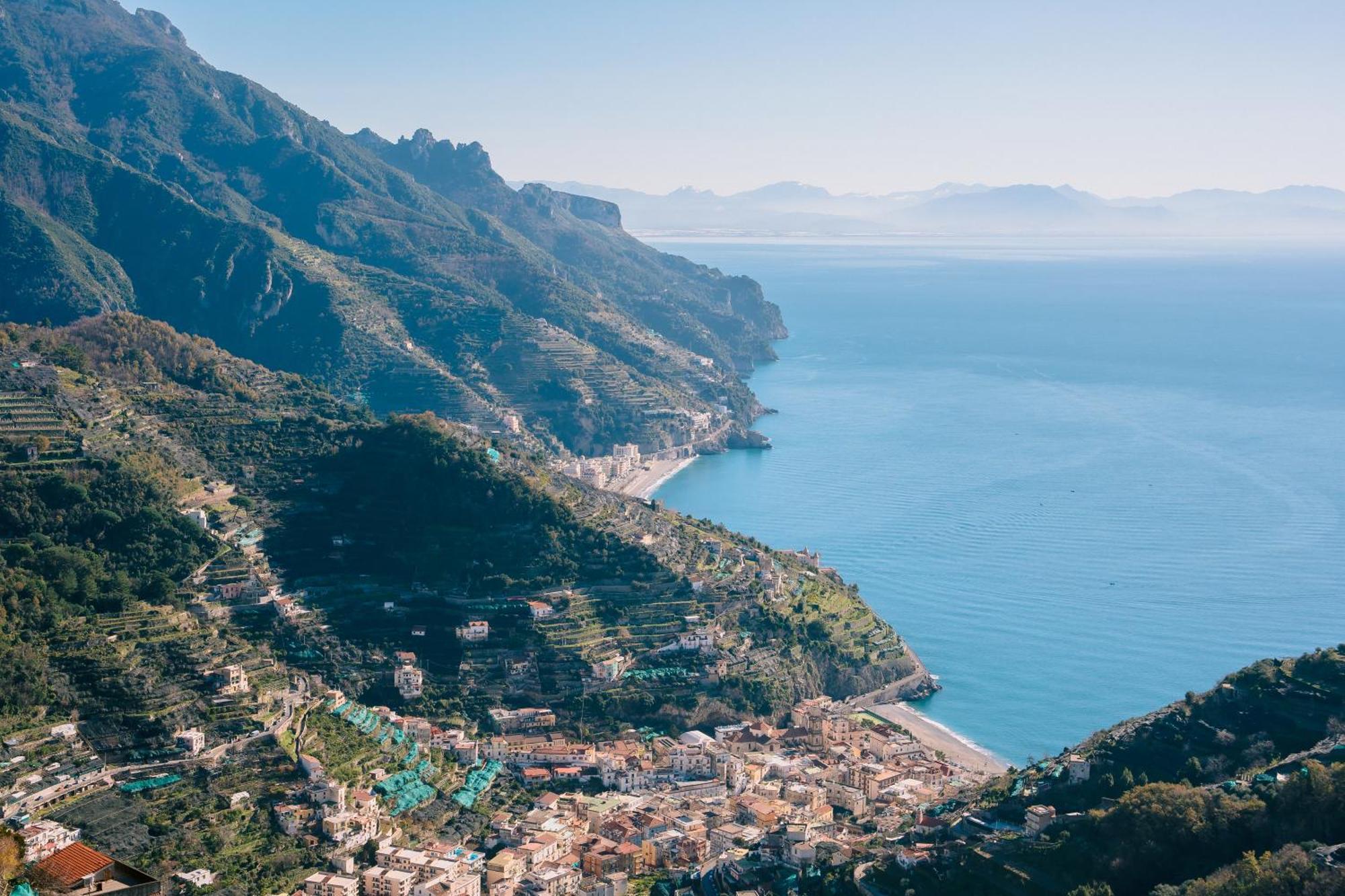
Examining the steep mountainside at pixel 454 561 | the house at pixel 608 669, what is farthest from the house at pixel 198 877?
the house at pixel 608 669

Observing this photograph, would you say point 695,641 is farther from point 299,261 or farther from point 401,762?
point 299,261

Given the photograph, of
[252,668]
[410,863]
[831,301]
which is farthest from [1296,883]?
[831,301]

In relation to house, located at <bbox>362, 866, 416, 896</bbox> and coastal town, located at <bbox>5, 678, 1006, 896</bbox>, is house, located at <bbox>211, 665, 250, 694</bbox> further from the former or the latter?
house, located at <bbox>362, 866, 416, 896</bbox>

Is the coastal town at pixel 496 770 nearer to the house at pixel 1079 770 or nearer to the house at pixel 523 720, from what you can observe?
the house at pixel 523 720

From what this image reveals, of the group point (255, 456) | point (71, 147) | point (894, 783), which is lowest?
point (894, 783)

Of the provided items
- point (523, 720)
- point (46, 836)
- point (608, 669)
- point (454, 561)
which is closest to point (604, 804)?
point (523, 720)

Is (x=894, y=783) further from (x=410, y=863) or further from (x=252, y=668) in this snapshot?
(x=252, y=668)

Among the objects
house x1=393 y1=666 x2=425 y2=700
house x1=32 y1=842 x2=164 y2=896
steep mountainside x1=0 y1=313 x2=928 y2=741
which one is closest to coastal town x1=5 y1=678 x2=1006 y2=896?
house x1=393 y1=666 x2=425 y2=700
